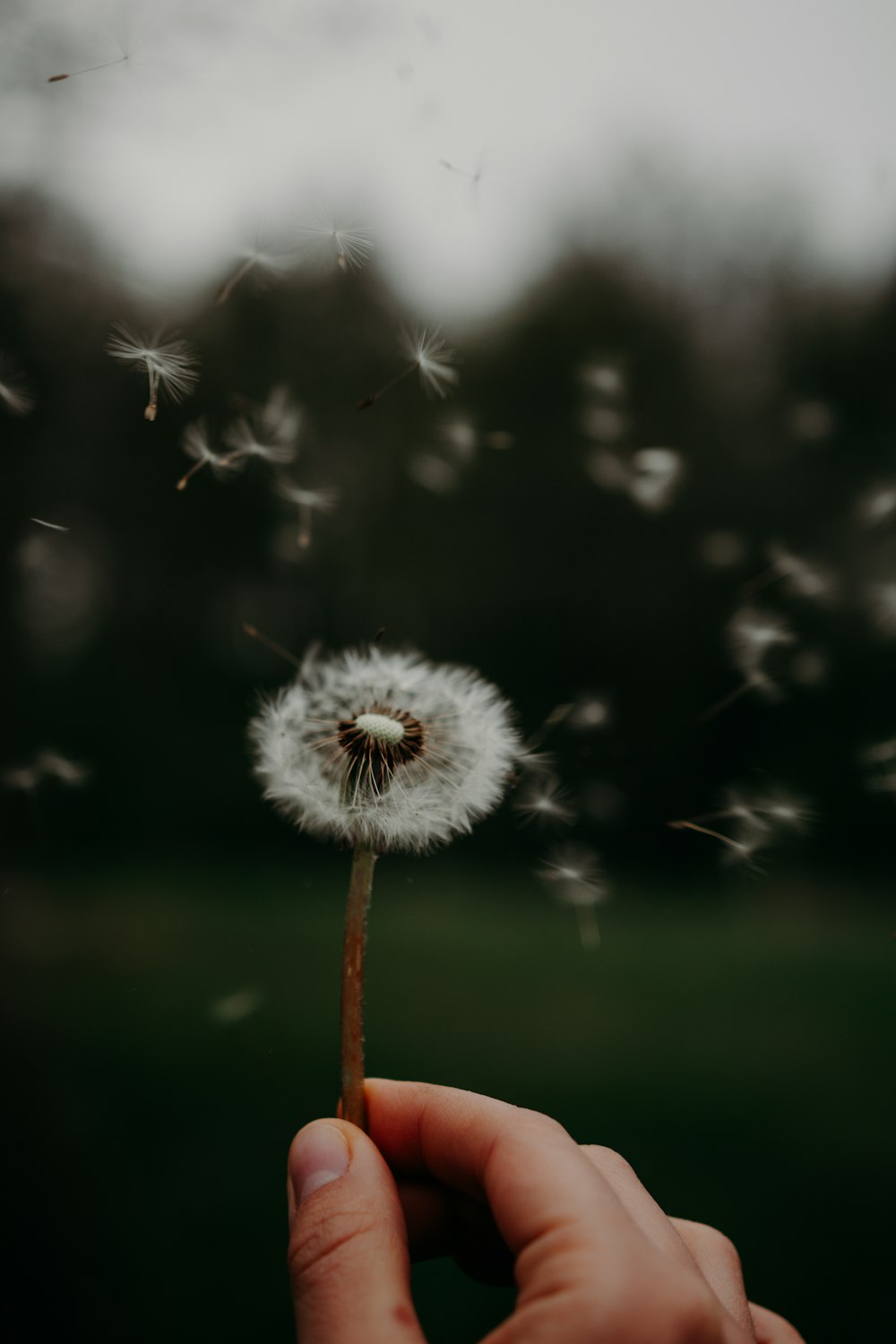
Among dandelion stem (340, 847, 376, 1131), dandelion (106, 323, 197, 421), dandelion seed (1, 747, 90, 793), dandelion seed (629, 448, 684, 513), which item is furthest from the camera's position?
dandelion seed (629, 448, 684, 513)

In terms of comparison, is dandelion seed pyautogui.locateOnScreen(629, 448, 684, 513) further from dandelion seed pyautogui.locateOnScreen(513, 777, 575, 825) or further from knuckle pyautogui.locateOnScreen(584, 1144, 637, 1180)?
knuckle pyautogui.locateOnScreen(584, 1144, 637, 1180)

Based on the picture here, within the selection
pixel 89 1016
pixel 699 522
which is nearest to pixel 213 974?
pixel 89 1016

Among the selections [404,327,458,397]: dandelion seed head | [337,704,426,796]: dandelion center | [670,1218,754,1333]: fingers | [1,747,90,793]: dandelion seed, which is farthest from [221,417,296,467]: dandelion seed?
[670,1218,754,1333]: fingers

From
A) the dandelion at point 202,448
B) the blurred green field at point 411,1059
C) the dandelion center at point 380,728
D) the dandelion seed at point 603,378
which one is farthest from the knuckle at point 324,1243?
the dandelion seed at point 603,378

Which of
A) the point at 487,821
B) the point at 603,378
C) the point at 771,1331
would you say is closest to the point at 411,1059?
the point at 487,821

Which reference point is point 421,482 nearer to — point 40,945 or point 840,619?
point 840,619

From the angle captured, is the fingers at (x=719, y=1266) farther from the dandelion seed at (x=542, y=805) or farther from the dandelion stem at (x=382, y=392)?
the dandelion stem at (x=382, y=392)
